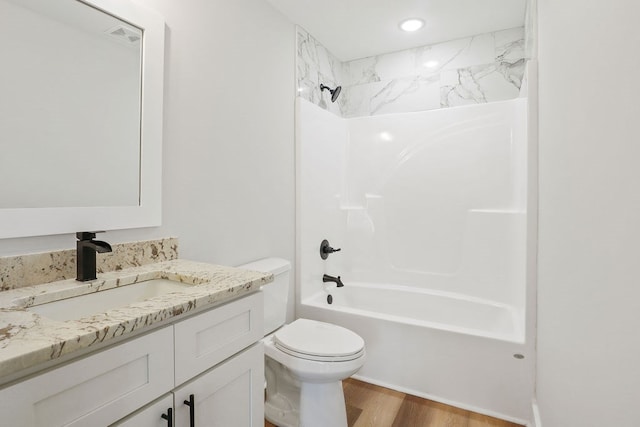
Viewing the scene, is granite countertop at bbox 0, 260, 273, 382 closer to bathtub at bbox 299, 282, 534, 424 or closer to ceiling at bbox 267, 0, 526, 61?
bathtub at bbox 299, 282, 534, 424

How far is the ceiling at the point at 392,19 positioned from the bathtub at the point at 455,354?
2.05m

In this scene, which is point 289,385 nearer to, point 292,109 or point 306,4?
point 292,109

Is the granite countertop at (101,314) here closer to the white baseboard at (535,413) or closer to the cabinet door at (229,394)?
the cabinet door at (229,394)

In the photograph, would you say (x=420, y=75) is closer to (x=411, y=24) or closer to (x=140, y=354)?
(x=411, y=24)

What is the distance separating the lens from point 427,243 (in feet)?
9.05

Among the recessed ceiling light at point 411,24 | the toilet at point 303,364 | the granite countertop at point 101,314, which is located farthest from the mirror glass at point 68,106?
the recessed ceiling light at point 411,24

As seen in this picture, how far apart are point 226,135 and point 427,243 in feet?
5.89

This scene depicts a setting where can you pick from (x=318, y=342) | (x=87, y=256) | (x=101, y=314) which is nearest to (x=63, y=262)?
(x=87, y=256)

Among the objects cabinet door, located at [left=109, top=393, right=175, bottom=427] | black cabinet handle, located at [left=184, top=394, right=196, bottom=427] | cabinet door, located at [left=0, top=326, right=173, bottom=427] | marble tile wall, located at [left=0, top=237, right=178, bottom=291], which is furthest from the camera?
marble tile wall, located at [left=0, top=237, right=178, bottom=291]

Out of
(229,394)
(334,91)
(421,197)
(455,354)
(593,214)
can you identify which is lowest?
(455,354)

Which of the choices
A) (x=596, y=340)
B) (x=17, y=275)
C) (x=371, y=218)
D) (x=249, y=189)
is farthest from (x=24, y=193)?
(x=371, y=218)

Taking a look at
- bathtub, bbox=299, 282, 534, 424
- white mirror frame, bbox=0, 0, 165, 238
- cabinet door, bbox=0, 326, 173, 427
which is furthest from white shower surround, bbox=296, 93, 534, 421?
cabinet door, bbox=0, 326, 173, 427

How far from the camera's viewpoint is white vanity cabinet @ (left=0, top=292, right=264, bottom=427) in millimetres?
664

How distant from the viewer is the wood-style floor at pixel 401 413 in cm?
182
